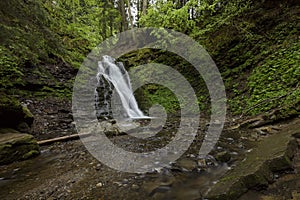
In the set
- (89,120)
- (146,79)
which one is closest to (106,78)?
(146,79)

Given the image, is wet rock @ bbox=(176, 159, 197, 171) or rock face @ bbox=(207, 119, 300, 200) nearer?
rock face @ bbox=(207, 119, 300, 200)

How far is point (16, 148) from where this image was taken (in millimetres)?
3857

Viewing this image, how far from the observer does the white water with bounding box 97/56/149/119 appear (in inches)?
390

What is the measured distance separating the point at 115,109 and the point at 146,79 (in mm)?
3285

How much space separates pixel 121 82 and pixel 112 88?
121cm

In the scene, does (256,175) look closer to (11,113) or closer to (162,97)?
(11,113)

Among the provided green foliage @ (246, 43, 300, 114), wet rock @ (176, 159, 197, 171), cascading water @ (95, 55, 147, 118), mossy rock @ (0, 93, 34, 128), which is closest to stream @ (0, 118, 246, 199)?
wet rock @ (176, 159, 197, 171)

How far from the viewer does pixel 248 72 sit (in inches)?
298

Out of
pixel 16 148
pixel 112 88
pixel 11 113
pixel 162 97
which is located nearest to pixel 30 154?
pixel 16 148

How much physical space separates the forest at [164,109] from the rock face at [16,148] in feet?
0.06

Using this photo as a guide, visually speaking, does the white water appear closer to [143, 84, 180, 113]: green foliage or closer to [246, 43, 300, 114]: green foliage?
[143, 84, 180, 113]: green foliage

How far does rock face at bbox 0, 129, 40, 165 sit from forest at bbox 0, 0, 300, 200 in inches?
0.7

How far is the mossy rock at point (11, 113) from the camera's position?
4.64 meters

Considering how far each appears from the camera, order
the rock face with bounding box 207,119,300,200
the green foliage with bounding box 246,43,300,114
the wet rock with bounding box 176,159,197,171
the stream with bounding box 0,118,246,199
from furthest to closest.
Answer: the green foliage with bounding box 246,43,300,114, the wet rock with bounding box 176,159,197,171, the stream with bounding box 0,118,246,199, the rock face with bounding box 207,119,300,200
